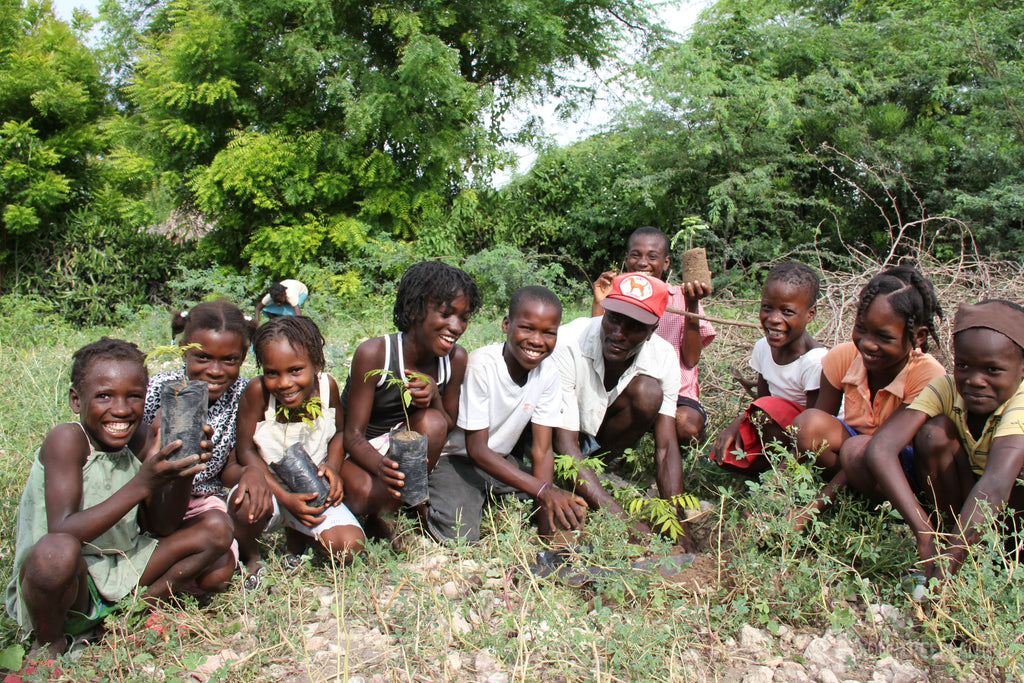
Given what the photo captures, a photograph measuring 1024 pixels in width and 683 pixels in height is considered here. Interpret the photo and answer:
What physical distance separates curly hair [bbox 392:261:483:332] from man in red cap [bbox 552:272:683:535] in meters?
0.64

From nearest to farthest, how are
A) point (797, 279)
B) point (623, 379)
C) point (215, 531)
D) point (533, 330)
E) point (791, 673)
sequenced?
1. point (791, 673)
2. point (215, 531)
3. point (533, 330)
4. point (797, 279)
5. point (623, 379)

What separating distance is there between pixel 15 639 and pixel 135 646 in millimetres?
472

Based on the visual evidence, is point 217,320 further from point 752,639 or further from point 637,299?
point 752,639

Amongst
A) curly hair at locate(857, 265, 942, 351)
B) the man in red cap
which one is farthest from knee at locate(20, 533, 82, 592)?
curly hair at locate(857, 265, 942, 351)

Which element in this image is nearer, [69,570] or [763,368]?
[69,570]

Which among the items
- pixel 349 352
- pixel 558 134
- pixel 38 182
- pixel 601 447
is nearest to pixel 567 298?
pixel 558 134

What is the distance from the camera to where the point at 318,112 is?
10250 mm

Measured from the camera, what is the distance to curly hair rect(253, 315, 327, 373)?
10.1ft

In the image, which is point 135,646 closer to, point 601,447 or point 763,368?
point 601,447

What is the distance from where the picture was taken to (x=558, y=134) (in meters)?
11.8

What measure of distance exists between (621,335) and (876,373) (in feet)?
3.88

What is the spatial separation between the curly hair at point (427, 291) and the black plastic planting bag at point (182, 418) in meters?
1.12

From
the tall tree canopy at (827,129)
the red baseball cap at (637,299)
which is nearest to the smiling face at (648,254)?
the red baseball cap at (637,299)

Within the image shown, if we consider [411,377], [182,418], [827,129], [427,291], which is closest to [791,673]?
[411,377]
